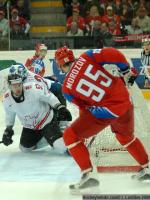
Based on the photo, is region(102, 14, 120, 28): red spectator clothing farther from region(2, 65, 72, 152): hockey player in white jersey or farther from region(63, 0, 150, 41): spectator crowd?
region(2, 65, 72, 152): hockey player in white jersey

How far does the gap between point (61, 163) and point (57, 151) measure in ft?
1.20

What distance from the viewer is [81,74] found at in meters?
3.17

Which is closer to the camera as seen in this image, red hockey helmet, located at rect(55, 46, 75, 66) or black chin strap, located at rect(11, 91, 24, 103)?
red hockey helmet, located at rect(55, 46, 75, 66)

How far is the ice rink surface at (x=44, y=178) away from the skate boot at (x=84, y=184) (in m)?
0.05

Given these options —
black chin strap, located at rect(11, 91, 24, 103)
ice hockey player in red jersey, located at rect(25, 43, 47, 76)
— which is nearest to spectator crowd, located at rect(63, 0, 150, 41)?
ice hockey player in red jersey, located at rect(25, 43, 47, 76)

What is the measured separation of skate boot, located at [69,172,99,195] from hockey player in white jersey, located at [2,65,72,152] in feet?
3.07

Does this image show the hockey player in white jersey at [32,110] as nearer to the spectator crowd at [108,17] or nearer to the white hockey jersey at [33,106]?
the white hockey jersey at [33,106]

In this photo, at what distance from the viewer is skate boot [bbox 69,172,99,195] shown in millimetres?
3191

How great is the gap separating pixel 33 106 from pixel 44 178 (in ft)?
2.64

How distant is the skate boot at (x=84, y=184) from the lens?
10.5ft

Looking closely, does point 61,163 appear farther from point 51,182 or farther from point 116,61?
point 116,61

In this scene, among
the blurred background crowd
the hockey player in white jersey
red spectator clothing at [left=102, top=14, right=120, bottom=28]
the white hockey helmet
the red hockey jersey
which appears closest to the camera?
the red hockey jersey

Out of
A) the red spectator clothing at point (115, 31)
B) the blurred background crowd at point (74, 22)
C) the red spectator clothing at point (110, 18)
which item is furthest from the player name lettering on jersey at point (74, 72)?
the red spectator clothing at point (110, 18)

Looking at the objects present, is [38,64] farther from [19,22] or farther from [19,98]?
[19,22]
